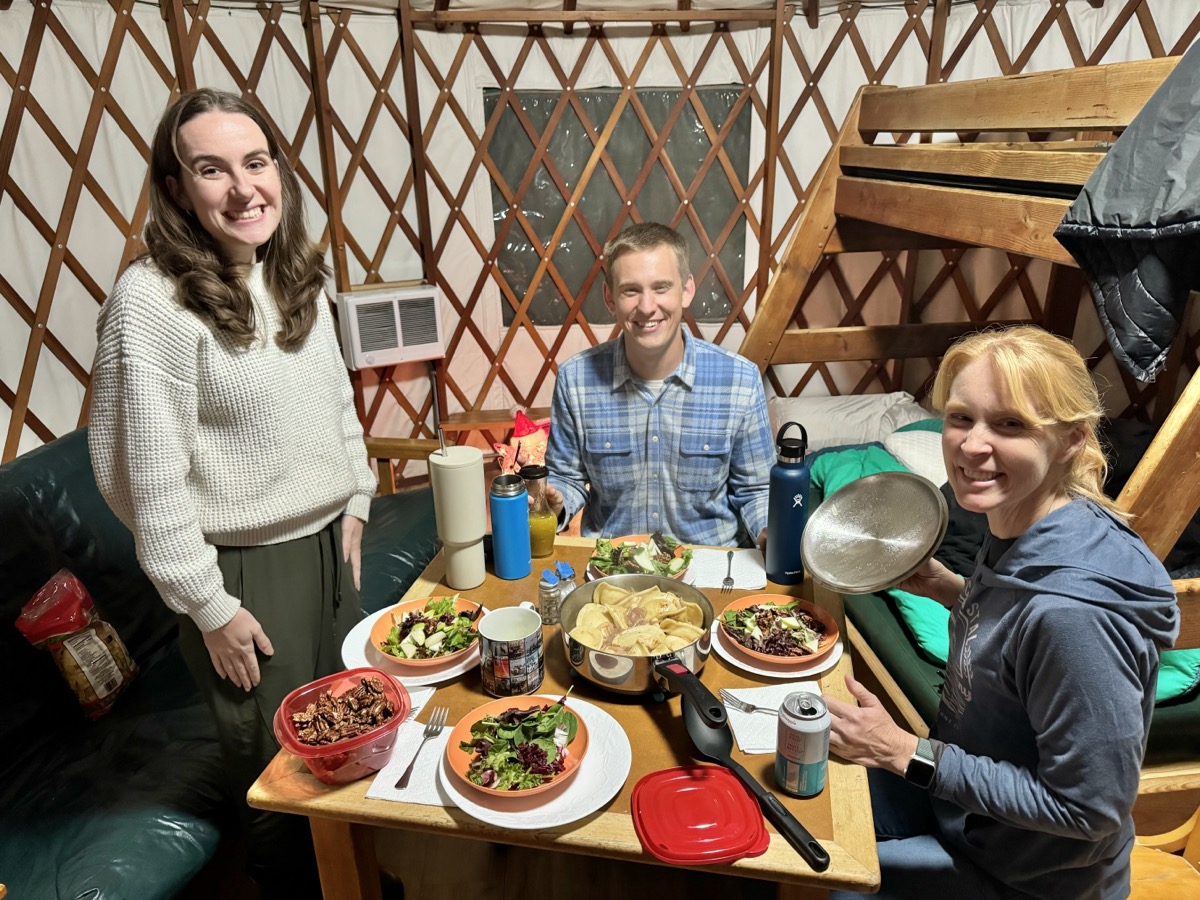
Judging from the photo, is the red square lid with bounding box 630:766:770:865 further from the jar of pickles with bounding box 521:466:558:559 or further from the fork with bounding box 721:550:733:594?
the jar of pickles with bounding box 521:466:558:559

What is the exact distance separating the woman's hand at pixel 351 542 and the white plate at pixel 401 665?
10.0 inches

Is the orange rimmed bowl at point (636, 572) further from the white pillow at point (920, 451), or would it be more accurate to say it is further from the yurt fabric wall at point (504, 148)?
the yurt fabric wall at point (504, 148)

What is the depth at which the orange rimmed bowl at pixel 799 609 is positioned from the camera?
1.05 metres

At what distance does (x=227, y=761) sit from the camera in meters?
1.25

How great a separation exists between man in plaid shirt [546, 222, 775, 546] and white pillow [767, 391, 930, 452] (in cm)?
157

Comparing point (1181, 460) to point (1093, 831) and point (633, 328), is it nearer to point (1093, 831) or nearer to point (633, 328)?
point (1093, 831)

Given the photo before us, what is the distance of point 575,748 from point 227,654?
1.90 feet

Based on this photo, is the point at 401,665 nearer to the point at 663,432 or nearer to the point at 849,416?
the point at 663,432

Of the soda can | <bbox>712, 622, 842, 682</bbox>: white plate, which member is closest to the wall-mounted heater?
<bbox>712, 622, 842, 682</bbox>: white plate

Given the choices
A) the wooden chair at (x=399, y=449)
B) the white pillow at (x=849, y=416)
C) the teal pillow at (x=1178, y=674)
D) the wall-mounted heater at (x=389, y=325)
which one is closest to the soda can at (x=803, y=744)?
the teal pillow at (x=1178, y=674)

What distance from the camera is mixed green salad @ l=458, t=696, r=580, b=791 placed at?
0.86m

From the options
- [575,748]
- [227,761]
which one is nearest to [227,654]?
[227,761]

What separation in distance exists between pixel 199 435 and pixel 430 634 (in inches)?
17.1

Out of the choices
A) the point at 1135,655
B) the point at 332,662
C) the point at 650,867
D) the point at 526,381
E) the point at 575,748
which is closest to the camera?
the point at 1135,655
